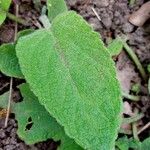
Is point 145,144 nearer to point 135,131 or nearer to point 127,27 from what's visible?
point 135,131

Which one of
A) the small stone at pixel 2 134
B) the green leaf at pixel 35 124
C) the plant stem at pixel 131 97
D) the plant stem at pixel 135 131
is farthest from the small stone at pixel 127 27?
the small stone at pixel 2 134

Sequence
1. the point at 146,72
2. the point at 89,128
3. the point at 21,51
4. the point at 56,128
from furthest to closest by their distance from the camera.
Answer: the point at 146,72 → the point at 56,128 → the point at 21,51 → the point at 89,128

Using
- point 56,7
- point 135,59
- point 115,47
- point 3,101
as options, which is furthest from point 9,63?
point 135,59

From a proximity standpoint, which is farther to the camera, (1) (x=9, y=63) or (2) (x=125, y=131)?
(2) (x=125, y=131)

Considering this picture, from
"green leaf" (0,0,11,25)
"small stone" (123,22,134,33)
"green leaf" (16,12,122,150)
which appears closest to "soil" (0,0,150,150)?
"small stone" (123,22,134,33)

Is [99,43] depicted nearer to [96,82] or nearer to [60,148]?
[96,82]

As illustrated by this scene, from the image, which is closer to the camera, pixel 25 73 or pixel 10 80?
pixel 25 73

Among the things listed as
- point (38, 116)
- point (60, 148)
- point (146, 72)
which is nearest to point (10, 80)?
point (38, 116)
